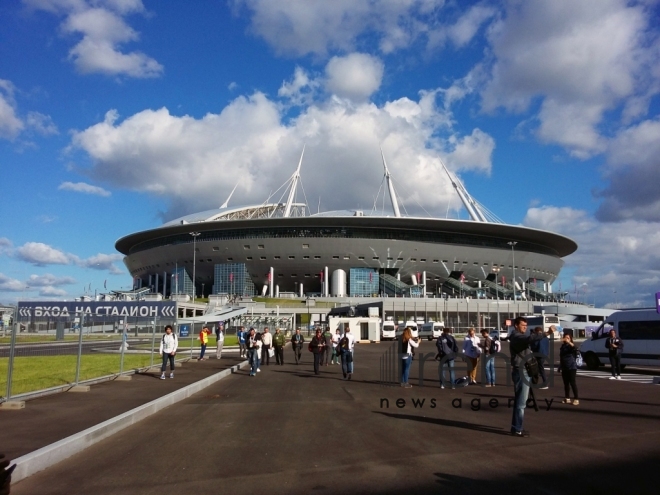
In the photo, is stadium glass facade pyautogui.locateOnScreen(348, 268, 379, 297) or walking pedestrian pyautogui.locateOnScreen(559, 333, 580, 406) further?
stadium glass facade pyautogui.locateOnScreen(348, 268, 379, 297)

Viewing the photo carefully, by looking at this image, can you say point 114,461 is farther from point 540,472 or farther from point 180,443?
point 540,472

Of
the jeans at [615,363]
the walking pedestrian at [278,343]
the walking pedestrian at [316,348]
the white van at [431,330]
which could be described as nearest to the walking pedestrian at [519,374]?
the jeans at [615,363]

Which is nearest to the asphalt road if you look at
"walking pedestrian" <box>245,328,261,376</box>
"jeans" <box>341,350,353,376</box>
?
"jeans" <box>341,350,353,376</box>

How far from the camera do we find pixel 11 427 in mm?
8664

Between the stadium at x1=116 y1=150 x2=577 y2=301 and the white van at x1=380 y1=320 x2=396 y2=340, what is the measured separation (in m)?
32.5

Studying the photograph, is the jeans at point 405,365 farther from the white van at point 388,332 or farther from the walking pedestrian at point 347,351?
the white van at point 388,332

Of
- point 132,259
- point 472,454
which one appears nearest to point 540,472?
point 472,454

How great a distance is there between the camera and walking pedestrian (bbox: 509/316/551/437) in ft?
25.7

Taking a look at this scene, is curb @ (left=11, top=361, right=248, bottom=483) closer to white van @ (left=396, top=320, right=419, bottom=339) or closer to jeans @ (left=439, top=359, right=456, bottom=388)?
jeans @ (left=439, top=359, right=456, bottom=388)

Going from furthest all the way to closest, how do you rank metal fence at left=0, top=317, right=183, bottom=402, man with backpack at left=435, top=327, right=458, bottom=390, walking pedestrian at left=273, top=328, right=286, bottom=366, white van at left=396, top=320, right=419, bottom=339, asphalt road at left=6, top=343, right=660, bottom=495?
1. walking pedestrian at left=273, top=328, right=286, bottom=366
2. white van at left=396, top=320, right=419, bottom=339
3. man with backpack at left=435, top=327, right=458, bottom=390
4. metal fence at left=0, top=317, right=183, bottom=402
5. asphalt road at left=6, top=343, right=660, bottom=495

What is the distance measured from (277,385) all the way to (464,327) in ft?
211

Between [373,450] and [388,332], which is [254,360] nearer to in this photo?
[373,450]

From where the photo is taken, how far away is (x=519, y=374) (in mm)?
7918

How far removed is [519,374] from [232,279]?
282 feet
